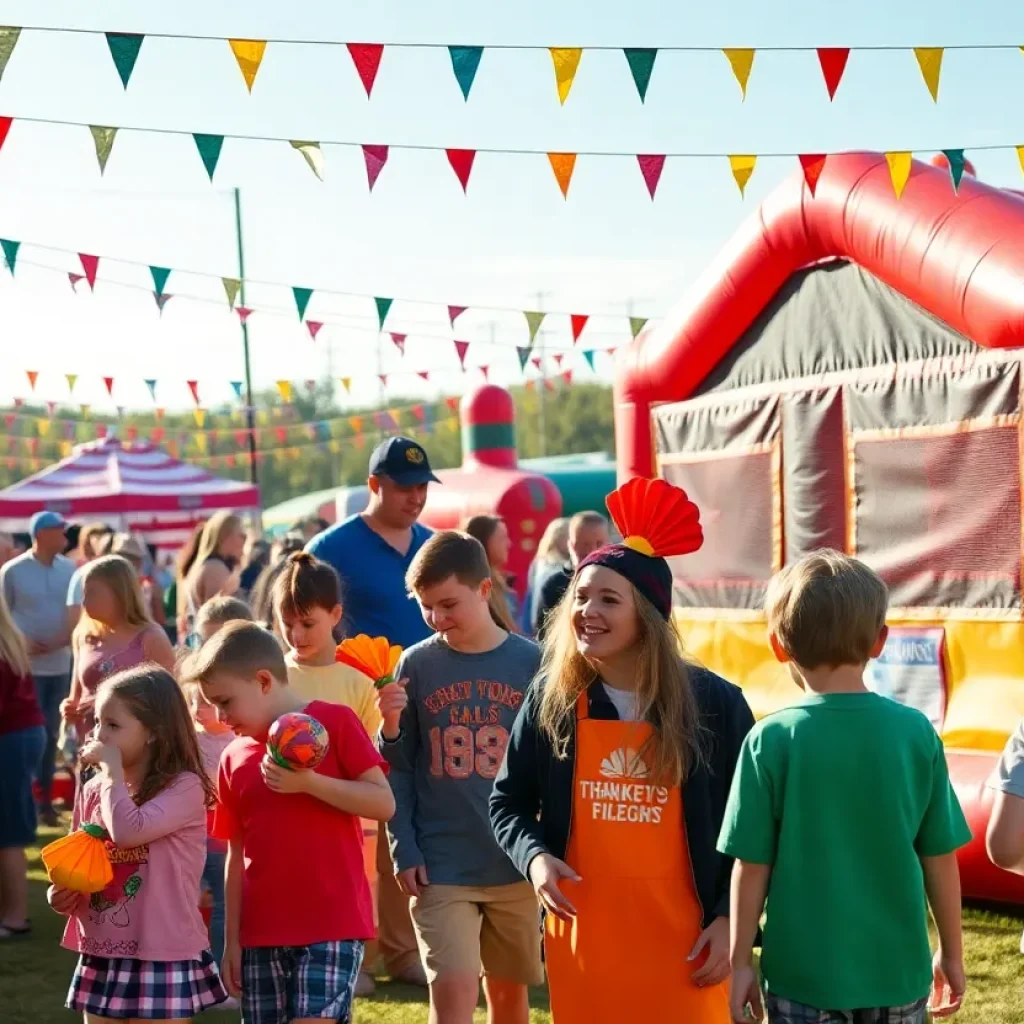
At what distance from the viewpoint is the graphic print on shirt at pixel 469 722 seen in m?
4.27

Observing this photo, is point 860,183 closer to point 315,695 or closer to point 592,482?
point 315,695

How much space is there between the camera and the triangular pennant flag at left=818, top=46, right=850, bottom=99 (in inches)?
246

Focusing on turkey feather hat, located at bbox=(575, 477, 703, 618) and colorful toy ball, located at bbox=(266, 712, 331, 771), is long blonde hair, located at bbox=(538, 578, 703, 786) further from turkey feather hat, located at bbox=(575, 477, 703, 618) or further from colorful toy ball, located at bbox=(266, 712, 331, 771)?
colorful toy ball, located at bbox=(266, 712, 331, 771)

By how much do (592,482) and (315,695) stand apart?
19124mm

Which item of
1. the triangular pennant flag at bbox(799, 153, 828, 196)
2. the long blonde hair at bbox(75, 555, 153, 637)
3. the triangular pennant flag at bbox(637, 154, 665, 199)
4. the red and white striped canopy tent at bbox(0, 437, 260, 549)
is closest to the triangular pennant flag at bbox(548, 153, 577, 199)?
the triangular pennant flag at bbox(637, 154, 665, 199)

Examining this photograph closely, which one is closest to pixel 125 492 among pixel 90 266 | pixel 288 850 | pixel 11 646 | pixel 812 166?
pixel 90 266

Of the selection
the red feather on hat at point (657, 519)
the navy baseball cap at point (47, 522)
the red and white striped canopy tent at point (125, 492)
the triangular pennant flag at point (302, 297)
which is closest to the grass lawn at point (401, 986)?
the red feather on hat at point (657, 519)

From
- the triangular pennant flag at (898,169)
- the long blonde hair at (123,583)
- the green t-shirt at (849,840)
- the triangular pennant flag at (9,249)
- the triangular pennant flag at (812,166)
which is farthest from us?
the triangular pennant flag at (9,249)

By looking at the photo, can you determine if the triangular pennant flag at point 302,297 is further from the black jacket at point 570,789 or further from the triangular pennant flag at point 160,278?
the black jacket at point 570,789

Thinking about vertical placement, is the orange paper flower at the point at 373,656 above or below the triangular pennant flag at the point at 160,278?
below

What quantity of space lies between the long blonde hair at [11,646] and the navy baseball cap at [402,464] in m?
2.05

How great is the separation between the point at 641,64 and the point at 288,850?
3.79 metres

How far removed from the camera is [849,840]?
294cm

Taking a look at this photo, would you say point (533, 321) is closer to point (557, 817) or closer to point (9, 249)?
point (9, 249)
